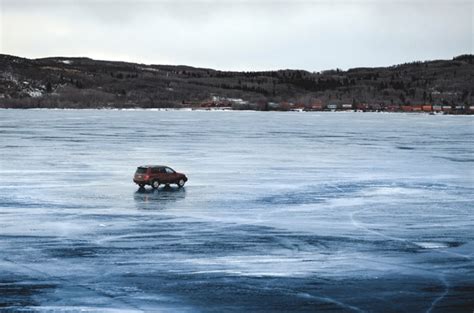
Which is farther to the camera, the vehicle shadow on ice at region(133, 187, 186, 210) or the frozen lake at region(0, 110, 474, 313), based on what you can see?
the vehicle shadow on ice at region(133, 187, 186, 210)

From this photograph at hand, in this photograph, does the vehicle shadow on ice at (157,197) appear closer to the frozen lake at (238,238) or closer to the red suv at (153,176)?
the frozen lake at (238,238)

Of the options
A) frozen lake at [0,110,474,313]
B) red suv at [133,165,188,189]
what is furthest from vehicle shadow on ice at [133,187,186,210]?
red suv at [133,165,188,189]

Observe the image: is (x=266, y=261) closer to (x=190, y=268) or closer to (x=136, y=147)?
(x=190, y=268)

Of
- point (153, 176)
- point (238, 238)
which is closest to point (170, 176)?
point (153, 176)

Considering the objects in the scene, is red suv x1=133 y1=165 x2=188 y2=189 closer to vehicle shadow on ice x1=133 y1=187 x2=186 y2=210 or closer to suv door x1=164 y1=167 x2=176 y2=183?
suv door x1=164 y1=167 x2=176 y2=183

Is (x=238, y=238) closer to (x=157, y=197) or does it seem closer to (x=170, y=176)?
(x=157, y=197)

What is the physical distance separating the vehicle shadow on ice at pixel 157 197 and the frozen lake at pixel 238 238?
0.32 ft

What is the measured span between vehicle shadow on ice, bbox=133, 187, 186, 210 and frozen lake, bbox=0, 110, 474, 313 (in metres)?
0.10

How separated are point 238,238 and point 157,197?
11.9m

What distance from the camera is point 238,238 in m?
30.1

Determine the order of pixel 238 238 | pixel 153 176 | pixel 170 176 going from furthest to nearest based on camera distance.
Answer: pixel 170 176
pixel 153 176
pixel 238 238

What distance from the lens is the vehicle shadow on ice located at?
3812 centimetres

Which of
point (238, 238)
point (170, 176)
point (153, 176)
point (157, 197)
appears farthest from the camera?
point (170, 176)

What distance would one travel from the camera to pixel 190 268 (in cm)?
2517
